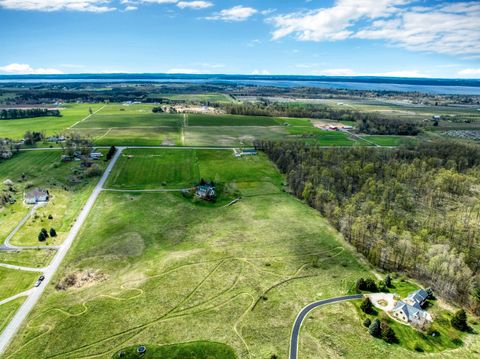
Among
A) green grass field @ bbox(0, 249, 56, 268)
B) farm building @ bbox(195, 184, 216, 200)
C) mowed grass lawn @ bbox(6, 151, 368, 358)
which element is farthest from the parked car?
farm building @ bbox(195, 184, 216, 200)

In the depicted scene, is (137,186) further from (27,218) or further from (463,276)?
(463,276)

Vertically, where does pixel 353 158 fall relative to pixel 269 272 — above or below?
above

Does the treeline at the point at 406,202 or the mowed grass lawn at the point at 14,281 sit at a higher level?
the treeline at the point at 406,202

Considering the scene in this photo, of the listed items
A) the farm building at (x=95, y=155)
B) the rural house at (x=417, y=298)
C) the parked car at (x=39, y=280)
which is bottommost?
the parked car at (x=39, y=280)

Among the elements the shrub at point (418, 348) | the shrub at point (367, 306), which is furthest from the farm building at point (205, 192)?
the shrub at point (418, 348)

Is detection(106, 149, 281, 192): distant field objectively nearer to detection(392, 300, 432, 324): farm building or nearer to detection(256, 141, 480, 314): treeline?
detection(256, 141, 480, 314): treeline

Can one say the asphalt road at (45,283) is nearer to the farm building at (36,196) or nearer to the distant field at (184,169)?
the farm building at (36,196)

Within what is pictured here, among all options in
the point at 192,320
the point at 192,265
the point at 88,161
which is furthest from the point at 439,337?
the point at 88,161

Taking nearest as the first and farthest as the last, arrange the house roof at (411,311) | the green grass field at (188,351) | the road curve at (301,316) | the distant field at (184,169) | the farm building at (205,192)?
the green grass field at (188,351)
the road curve at (301,316)
the house roof at (411,311)
the farm building at (205,192)
the distant field at (184,169)
